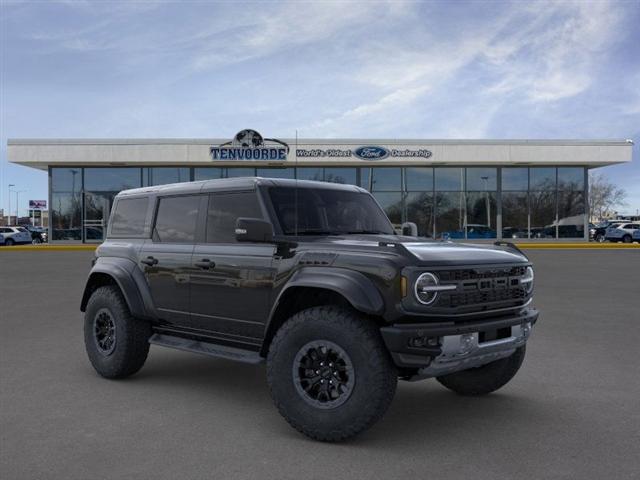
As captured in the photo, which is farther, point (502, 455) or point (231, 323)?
point (231, 323)

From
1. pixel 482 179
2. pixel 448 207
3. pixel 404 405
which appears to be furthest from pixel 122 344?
pixel 482 179

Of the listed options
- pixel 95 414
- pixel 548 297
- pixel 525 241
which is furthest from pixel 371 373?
pixel 525 241

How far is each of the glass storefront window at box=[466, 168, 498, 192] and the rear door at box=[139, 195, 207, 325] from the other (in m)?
34.6

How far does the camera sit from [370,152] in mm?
36562

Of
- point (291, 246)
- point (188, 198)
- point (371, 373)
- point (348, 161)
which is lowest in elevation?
point (371, 373)

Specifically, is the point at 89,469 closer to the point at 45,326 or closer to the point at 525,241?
the point at 45,326

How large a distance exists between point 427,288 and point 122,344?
11.0 ft

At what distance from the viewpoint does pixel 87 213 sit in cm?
3816

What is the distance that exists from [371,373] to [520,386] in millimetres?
2417

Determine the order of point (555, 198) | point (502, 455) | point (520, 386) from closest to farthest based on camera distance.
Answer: point (502, 455), point (520, 386), point (555, 198)

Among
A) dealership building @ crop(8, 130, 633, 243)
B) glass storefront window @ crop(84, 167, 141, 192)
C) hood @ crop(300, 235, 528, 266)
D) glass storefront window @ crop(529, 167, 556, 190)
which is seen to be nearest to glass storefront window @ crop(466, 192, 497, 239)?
dealership building @ crop(8, 130, 633, 243)

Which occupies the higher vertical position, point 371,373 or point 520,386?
point 371,373

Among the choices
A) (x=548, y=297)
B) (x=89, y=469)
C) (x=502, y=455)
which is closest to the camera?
(x=89, y=469)

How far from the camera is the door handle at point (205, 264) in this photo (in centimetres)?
538
